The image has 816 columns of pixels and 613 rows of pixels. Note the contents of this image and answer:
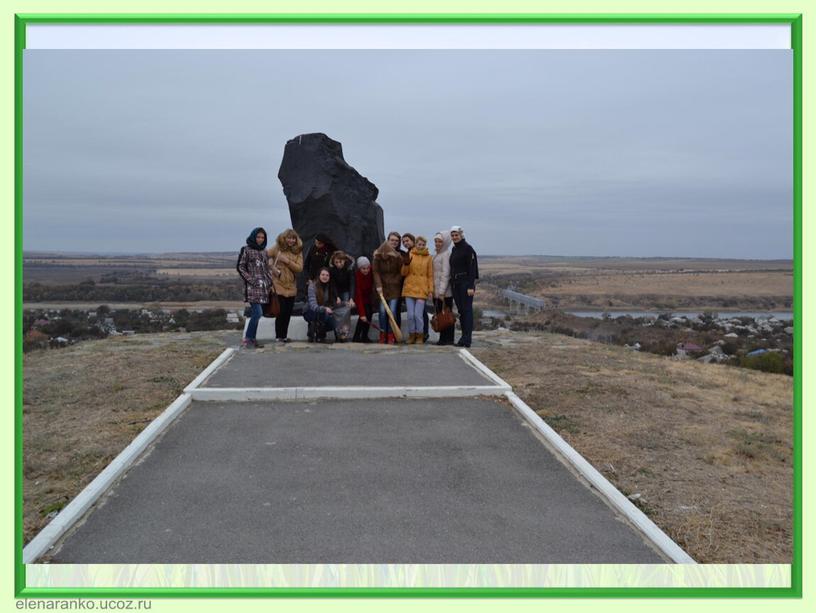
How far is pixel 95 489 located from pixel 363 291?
660 centimetres

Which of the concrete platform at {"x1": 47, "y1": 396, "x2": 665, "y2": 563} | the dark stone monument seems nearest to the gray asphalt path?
the concrete platform at {"x1": 47, "y1": 396, "x2": 665, "y2": 563}

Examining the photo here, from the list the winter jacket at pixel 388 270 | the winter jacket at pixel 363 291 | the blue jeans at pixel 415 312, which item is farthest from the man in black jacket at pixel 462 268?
the winter jacket at pixel 363 291

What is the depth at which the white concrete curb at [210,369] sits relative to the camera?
689 cm

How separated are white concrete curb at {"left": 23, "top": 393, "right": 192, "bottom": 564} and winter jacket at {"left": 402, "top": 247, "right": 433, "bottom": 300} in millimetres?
4963

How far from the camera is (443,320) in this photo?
1040cm

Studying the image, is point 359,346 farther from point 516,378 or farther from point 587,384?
point 587,384

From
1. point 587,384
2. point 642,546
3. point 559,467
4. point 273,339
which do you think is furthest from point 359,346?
point 642,546

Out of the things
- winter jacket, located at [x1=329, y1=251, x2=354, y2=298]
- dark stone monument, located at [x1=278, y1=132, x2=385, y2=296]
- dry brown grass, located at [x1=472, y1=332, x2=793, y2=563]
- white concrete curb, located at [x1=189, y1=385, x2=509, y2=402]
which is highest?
dark stone monument, located at [x1=278, y1=132, x2=385, y2=296]

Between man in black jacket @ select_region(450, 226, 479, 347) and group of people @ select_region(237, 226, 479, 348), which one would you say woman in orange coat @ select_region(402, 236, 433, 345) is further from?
man in black jacket @ select_region(450, 226, 479, 347)

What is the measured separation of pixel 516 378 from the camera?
821 cm

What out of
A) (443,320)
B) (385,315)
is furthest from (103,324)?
(443,320)

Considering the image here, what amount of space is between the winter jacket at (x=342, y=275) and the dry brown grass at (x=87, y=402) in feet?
6.99

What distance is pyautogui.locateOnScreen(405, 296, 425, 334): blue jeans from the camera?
10.4m
